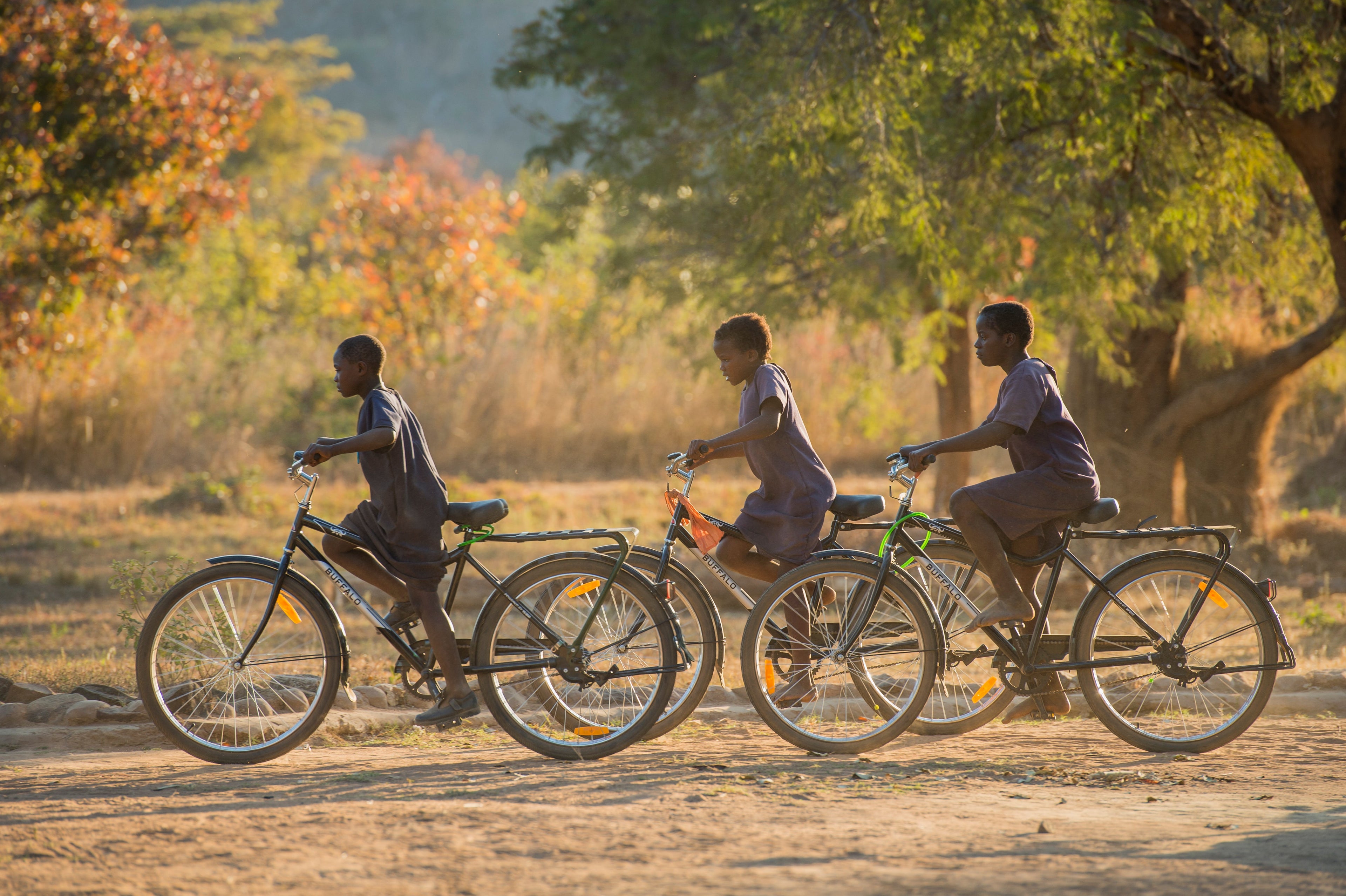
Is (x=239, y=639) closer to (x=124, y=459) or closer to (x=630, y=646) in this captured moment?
(x=630, y=646)

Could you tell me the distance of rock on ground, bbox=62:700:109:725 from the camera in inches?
220

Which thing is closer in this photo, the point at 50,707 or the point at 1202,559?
the point at 1202,559

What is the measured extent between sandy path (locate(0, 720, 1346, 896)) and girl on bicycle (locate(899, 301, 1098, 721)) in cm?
81

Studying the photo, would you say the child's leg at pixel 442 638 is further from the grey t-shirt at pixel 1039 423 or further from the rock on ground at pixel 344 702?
the grey t-shirt at pixel 1039 423

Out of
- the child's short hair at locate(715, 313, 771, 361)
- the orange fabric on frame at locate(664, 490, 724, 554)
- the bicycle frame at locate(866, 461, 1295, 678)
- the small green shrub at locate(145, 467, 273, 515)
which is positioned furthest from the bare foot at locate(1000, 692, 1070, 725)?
the small green shrub at locate(145, 467, 273, 515)

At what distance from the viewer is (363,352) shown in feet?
16.9

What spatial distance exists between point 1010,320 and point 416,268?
12.8 m

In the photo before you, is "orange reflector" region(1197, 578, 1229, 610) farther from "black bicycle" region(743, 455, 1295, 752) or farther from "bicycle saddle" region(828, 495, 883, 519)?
"bicycle saddle" region(828, 495, 883, 519)

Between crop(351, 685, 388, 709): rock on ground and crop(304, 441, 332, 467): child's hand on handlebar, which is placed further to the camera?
crop(351, 685, 388, 709): rock on ground

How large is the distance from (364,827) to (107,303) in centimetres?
1120

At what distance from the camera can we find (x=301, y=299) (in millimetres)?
18391

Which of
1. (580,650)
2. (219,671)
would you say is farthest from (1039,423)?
(219,671)

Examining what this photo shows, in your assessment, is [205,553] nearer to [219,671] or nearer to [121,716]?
[121,716]

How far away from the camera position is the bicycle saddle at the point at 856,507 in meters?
5.23
